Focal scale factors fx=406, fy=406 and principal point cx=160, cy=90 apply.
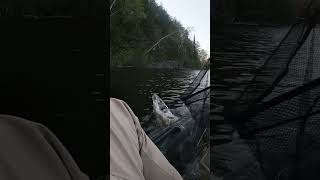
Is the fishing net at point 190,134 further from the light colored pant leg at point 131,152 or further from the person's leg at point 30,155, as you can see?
the person's leg at point 30,155

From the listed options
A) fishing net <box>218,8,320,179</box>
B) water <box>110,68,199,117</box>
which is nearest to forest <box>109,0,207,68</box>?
water <box>110,68,199,117</box>

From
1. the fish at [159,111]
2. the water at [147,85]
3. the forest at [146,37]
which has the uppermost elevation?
the forest at [146,37]

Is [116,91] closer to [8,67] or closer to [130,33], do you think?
[130,33]

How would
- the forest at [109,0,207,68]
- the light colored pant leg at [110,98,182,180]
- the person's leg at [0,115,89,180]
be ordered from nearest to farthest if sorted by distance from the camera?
the person's leg at [0,115,89,180], the light colored pant leg at [110,98,182,180], the forest at [109,0,207,68]

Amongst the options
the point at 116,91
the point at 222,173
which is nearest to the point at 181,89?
the point at 116,91

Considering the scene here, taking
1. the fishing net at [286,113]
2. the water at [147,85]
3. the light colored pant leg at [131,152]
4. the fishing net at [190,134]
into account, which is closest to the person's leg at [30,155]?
the light colored pant leg at [131,152]

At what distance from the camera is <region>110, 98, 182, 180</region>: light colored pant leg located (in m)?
1.63

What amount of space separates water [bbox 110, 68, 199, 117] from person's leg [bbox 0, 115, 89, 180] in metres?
0.75

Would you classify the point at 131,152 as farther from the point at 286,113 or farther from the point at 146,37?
the point at 286,113

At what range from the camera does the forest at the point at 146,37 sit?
69.0 inches

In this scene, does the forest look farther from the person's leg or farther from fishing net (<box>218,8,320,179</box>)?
the person's leg

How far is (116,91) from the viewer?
5.82 feet

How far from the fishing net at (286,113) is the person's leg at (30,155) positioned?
3.32ft

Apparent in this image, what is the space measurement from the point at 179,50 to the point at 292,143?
2.22ft
